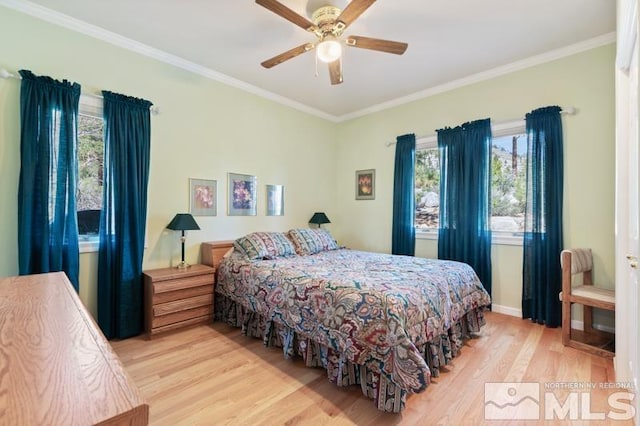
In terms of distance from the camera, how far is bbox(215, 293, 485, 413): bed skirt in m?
1.78

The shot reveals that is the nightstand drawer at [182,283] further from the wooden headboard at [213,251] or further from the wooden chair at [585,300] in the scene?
the wooden chair at [585,300]

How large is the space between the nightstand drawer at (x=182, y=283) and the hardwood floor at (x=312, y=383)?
17.9 inches

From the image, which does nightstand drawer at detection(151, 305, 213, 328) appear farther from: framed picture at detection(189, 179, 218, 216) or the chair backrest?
the chair backrest

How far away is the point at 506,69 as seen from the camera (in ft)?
10.9

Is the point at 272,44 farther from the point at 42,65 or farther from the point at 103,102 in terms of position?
the point at 42,65

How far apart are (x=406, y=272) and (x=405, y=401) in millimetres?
949

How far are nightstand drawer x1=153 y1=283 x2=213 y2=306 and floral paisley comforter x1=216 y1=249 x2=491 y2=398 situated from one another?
0.37 ft

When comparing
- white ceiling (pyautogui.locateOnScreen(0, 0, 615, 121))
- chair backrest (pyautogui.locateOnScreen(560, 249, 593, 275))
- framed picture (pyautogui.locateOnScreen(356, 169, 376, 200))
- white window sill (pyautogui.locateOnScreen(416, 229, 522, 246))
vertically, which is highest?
white ceiling (pyautogui.locateOnScreen(0, 0, 615, 121))

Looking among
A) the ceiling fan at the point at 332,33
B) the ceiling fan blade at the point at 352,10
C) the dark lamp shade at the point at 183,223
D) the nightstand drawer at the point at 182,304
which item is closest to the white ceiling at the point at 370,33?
the ceiling fan at the point at 332,33

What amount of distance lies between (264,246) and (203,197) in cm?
93

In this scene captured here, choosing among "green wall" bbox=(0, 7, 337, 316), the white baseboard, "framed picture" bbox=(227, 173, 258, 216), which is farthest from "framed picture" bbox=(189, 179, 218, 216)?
the white baseboard

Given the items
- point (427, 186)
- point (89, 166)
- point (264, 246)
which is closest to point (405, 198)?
point (427, 186)

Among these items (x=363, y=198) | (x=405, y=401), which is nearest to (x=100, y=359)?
(x=405, y=401)

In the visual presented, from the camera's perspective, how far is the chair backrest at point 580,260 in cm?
263
